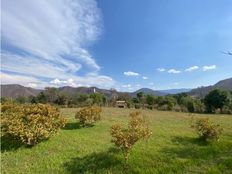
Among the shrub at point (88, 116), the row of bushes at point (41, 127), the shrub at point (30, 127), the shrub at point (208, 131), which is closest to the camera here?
the row of bushes at point (41, 127)

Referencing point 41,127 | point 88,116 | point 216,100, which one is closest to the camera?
point 41,127

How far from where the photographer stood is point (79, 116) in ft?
61.8

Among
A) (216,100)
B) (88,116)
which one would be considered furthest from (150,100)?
(88,116)

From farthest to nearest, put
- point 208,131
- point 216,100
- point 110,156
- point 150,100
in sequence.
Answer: point 150,100 < point 216,100 < point 208,131 < point 110,156

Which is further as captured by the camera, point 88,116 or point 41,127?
point 88,116

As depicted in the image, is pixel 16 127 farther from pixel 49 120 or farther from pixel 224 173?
pixel 224 173

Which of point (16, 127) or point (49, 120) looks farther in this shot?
point (49, 120)

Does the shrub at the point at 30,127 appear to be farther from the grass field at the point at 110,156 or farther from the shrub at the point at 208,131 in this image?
the shrub at the point at 208,131

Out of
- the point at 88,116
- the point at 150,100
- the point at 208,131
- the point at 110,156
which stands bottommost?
the point at 110,156

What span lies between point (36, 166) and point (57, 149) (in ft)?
7.17

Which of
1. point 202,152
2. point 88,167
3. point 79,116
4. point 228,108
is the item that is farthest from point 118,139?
point 228,108

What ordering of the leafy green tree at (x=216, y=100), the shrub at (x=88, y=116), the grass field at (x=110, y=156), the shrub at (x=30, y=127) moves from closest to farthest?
the grass field at (x=110, y=156) → the shrub at (x=30, y=127) → the shrub at (x=88, y=116) → the leafy green tree at (x=216, y=100)

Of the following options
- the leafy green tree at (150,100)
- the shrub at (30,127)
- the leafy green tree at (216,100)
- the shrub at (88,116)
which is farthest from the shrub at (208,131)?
the leafy green tree at (150,100)

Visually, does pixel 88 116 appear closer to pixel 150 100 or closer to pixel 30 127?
pixel 30 127
